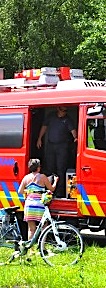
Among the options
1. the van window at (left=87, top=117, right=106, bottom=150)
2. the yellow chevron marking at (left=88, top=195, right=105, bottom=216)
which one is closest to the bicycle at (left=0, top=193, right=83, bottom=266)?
the yellow chevron marking at (left=88, top=195, right=105, bottom=216)

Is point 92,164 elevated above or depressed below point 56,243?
above

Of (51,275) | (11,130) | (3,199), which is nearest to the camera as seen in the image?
(51,275)

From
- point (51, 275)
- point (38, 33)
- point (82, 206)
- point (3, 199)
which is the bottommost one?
point (38, 33)

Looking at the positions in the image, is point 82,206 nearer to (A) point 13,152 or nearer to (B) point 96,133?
(B) point 96,133

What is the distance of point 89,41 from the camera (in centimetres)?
3075

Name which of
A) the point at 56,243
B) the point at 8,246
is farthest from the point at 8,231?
the point at 56,243

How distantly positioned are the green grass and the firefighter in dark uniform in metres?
2.56

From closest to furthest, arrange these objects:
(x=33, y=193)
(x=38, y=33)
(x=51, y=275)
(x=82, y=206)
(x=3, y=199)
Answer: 1. (x=51, y=275)
2. (x=33, y=193)
3. (x=82, y=206)
4. (x=3, y=199)
5. (x=38, y=33)

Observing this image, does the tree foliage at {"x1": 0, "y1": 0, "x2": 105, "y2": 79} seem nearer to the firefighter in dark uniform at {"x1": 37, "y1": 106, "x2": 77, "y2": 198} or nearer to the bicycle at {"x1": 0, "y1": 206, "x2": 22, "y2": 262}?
the firefighter in dark uniform at {"x1": 37, "y1": 106, "x2": 77, "y2": 198}

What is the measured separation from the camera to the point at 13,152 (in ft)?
39.6

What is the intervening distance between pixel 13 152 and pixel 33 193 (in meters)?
1.87

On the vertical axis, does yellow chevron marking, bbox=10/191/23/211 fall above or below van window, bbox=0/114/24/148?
below

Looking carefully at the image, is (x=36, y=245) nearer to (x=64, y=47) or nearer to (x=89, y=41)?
(x=89, y=41)

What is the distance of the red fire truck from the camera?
1106cm
